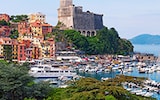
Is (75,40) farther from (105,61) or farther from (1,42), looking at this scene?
(1,42)

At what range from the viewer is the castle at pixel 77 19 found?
5884 centimetres

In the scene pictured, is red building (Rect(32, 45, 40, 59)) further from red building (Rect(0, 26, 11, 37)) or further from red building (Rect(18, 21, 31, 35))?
red building (Rect(0, 26, 11, 37))

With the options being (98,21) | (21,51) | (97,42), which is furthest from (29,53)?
(98,21)

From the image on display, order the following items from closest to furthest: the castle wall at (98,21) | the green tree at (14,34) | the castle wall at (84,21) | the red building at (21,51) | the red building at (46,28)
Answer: the red building at (21,51), the green tree at (14,34), the red building at (46,28), the castle wall at (84,21), the castle wall at (98,21)

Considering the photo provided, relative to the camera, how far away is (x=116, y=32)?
60500 millimetres

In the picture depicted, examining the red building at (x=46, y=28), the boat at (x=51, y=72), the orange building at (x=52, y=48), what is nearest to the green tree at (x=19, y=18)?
the red building at (x=46, y=28)

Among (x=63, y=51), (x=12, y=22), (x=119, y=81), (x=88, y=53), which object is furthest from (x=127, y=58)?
(x=119, y=81)

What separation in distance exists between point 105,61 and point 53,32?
7.71m

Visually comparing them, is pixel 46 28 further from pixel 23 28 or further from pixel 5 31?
pixel 5 31

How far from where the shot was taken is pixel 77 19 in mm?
59094

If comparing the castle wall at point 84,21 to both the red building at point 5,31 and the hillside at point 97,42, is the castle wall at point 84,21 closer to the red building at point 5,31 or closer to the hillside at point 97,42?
the hillside at point 97,42

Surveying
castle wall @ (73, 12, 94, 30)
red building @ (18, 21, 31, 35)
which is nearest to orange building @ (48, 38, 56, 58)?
red building @ (18, 21, 31, 35)

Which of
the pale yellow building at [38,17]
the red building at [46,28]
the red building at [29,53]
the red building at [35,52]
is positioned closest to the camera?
the red building at [29,53]

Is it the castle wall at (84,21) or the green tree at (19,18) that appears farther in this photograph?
the castle wall at (84,21)
